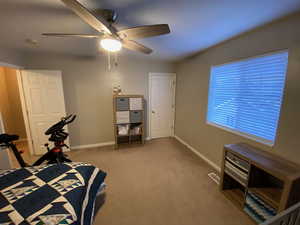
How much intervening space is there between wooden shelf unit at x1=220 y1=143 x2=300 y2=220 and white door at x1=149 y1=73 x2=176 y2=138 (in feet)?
8.01

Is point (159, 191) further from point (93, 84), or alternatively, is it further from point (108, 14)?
point (93, 84)

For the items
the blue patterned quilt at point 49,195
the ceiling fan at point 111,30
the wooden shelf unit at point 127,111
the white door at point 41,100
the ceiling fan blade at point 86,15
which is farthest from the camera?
the wooden shelf unit at point 127,111

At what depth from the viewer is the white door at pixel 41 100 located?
2834 millimetres

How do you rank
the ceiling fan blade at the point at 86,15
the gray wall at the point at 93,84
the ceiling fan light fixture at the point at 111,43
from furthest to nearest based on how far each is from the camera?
the gray wall at the point at 93,84, the ceiling fan light fixture at the point at 111,43, the ceiling fan blade at the point at 86,15

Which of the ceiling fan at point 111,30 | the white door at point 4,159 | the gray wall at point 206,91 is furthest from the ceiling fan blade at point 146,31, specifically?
the white door at point 4,159

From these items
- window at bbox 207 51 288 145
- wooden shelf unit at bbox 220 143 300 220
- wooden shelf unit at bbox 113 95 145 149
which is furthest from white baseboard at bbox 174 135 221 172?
wooden shelf unit at bbox 113 95 145 149

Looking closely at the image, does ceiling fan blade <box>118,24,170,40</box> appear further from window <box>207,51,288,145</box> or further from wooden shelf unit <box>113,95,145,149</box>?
wooden shelf unit <box>113,95,145,149</box>

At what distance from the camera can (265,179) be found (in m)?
1.65

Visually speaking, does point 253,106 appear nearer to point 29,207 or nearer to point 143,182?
point 143,182

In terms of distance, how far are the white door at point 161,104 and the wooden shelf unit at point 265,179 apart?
2.44 meters

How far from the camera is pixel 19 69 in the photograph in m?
2.74

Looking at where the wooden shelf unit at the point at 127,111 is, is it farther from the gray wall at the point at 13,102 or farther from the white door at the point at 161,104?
the gray wall at the point at 13,102

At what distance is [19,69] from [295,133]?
4.75 metres

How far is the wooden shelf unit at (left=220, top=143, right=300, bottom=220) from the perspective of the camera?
123 cm
